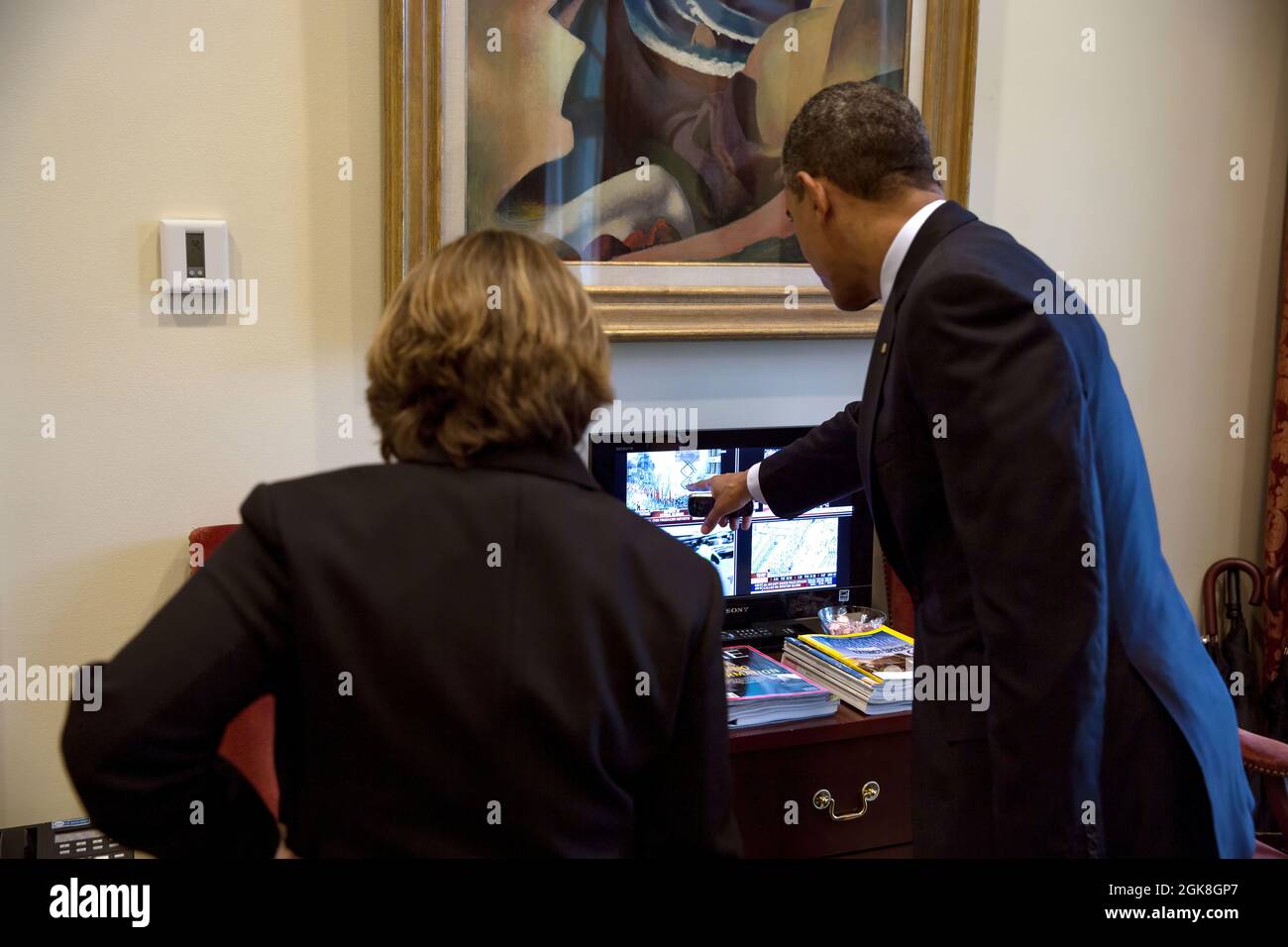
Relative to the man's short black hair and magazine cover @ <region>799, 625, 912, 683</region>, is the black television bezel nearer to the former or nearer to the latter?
magazine cover @ <region>799, 625, 912, 683</region>

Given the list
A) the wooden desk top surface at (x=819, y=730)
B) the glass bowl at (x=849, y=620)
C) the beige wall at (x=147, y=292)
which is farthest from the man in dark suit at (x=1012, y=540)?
the beige wall at (x=147, y=292)

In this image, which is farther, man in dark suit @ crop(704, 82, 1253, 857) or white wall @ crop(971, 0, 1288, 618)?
white wall @ crop(971, 0, 1288, 618)

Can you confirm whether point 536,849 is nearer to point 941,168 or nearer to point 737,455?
point 737,455

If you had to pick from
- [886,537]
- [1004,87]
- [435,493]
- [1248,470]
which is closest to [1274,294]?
[1248,470]

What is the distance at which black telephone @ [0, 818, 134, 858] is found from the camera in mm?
1953

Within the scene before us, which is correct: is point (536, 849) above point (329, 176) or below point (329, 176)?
below

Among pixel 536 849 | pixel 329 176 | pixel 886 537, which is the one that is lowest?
pixel 536 849

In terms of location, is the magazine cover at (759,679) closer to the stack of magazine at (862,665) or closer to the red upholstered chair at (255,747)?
the stack of magazine at (862,665)

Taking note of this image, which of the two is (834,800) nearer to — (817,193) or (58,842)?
(817,193)

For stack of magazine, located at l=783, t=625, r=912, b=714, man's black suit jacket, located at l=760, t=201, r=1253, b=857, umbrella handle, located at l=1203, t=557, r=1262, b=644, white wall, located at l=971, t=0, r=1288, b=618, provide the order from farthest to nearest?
1. umbrella handle, located at l=1203, t=557, r=1262, b=644
2. white wall, located at l=971, t=0, r=1288, b=618
3. stack of magazine, located at l=783, t=625, r=912, b=714
4. man's black suit jacket, located at l=760, t=201, r=1253, b=857

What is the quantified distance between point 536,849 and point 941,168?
6.36 feet

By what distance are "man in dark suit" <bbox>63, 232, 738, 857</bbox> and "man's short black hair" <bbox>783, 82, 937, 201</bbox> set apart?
76 centimetres

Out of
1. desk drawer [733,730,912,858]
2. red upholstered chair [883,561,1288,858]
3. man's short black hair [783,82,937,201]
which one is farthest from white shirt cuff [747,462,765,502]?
man's short black hair [783,82,937,201]

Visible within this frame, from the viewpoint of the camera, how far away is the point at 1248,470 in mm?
2963
